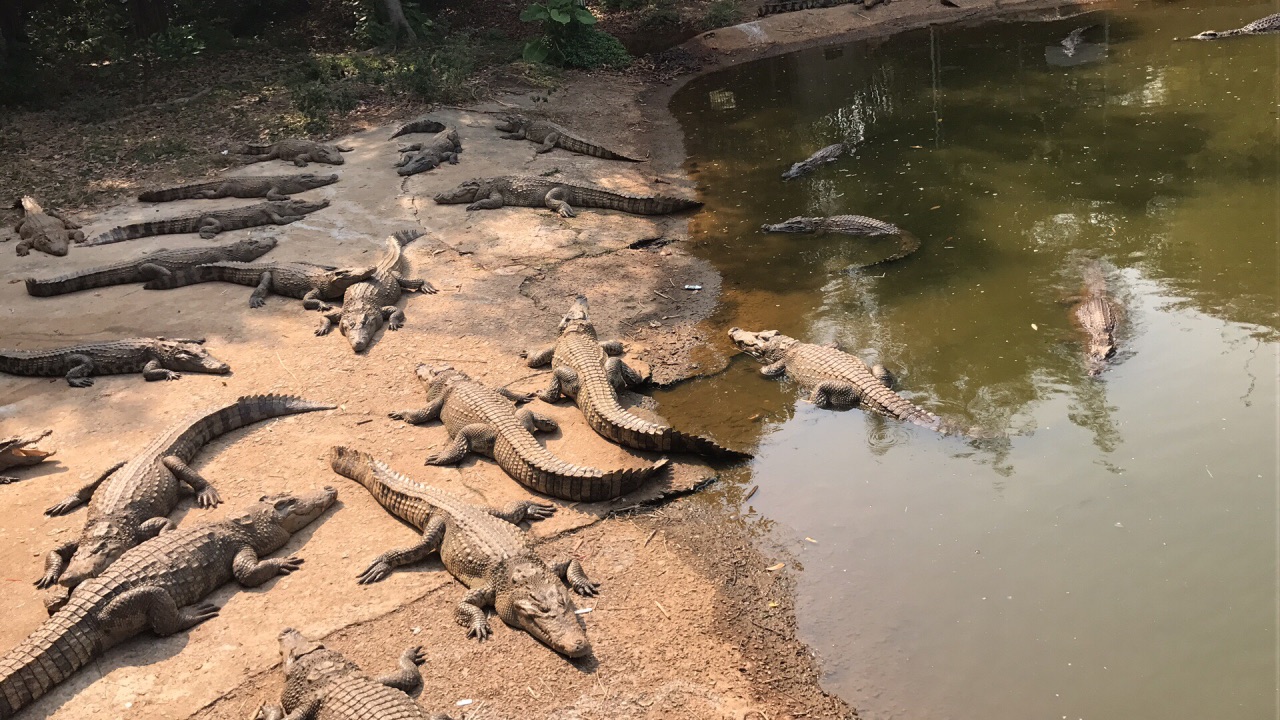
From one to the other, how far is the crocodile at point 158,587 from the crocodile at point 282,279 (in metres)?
3.74

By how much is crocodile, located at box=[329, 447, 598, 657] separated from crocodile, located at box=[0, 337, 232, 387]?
2875 millimetres

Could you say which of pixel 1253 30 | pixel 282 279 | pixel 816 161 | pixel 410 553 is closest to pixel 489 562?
pixel 410 553

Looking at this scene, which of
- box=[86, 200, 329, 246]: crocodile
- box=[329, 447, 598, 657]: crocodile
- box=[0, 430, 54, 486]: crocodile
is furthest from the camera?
box=[86, 200, 329, 246]: crocodile

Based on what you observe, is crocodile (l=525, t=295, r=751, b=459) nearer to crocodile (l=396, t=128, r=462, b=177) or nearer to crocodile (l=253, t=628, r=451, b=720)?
crocodile (l=253, t=628, r=451, b=720)

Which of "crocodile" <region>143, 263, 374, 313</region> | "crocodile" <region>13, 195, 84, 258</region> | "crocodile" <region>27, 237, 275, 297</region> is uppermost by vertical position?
"crocodile" <region>13, 195, 84, 258</region>

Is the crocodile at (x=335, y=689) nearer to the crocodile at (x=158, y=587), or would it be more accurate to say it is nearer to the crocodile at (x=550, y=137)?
the crocodile at (x=158, y=587)

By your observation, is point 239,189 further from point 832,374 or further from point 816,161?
point 832,374

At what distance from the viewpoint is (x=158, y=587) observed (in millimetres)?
5496

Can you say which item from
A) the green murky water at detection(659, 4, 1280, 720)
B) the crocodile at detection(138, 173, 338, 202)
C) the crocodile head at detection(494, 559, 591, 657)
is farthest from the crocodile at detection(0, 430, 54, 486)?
the crocodile at detection(138, 173, 338, 202)

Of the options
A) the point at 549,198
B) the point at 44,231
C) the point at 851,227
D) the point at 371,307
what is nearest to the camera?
the point at 371,307

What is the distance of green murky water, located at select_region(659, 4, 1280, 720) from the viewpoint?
16.9ft

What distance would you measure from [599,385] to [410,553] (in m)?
2.28

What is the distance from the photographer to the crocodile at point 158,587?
505 cm

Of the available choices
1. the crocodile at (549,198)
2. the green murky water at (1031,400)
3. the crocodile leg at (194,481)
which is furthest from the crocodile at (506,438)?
the crocodile at (549,198)
